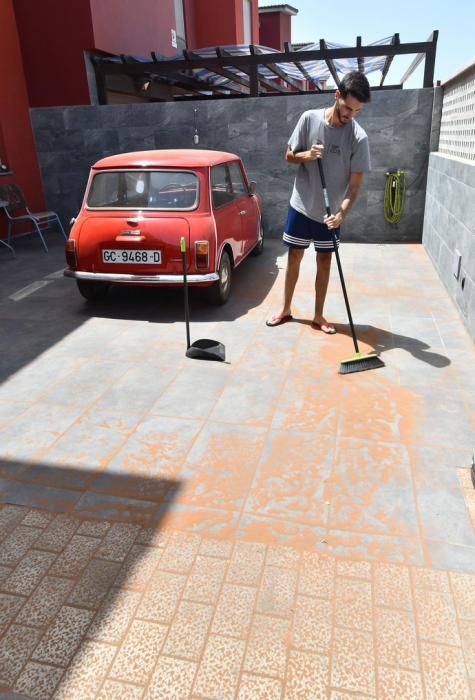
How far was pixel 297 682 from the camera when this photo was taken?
1933 millimetres

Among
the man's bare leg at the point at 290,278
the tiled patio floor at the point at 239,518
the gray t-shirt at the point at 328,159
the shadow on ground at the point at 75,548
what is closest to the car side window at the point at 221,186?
the man's bare leg at the point at 290,278

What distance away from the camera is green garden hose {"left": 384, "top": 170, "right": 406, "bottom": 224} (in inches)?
345

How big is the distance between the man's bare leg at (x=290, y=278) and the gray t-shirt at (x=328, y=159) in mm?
461

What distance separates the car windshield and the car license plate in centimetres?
56

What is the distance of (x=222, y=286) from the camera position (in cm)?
599

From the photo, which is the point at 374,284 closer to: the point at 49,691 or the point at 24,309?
the point at 24,309

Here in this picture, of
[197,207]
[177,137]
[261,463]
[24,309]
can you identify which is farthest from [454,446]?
[177,137]

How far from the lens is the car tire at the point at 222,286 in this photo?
5879 mm

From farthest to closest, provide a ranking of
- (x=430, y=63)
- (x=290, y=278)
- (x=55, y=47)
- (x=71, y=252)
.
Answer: (x=55, y=47) < (x=430, y=63) < (x=71, y=252) < (x=290, y=278)

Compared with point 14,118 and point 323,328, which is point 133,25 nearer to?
point 14,118

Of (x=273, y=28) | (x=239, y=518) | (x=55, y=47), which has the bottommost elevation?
(x=239, y=518)

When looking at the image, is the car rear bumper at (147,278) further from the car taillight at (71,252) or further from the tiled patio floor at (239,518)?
the tiled patio floor at (239,518)

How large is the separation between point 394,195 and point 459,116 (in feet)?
7.35

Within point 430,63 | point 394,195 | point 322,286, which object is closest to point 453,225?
point 322,286
